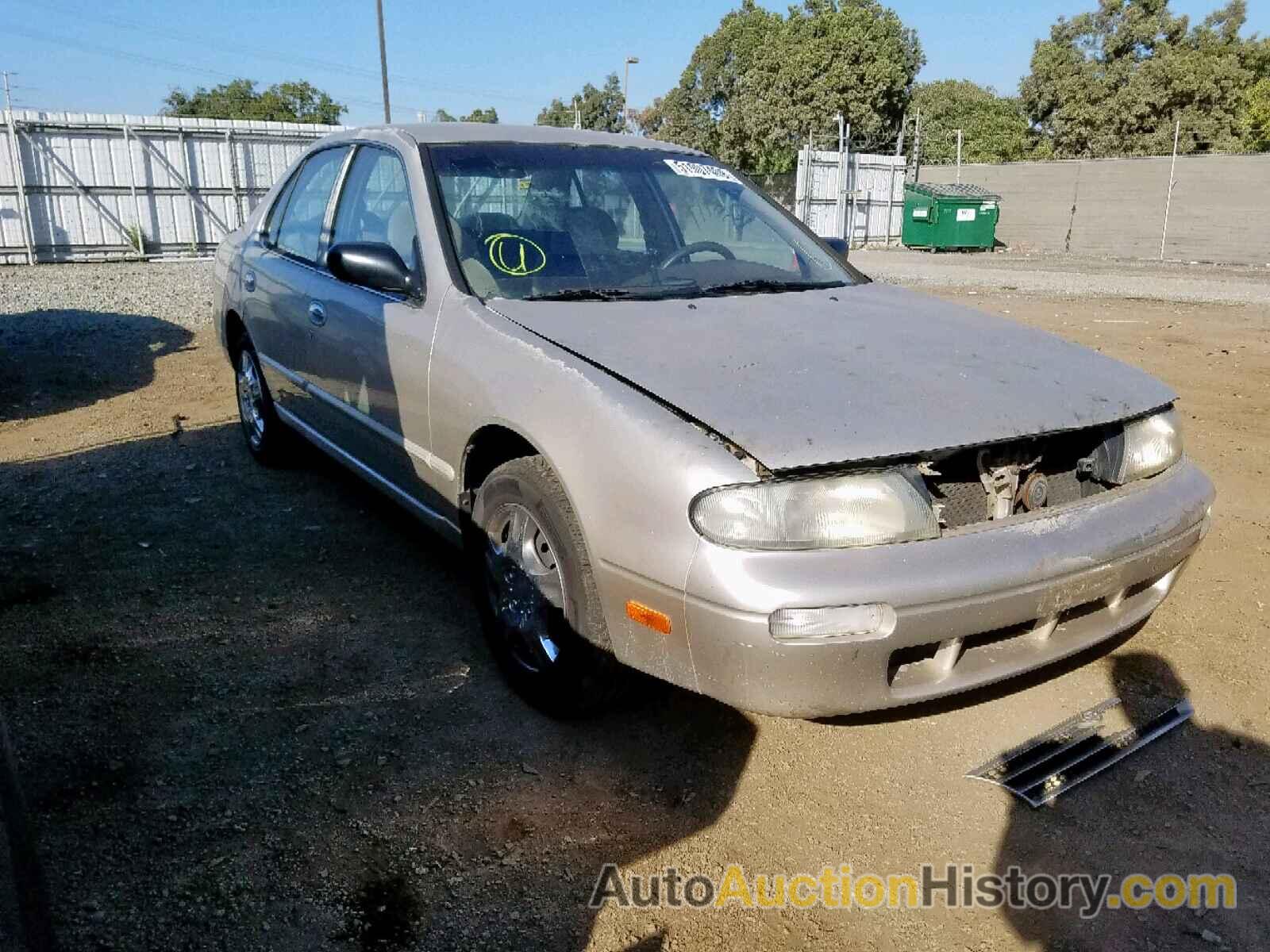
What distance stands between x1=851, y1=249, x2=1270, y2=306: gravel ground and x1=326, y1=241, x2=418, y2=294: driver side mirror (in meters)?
9.36

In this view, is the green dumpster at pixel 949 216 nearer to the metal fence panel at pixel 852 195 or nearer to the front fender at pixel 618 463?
the metal fence panel at pixel 852 195

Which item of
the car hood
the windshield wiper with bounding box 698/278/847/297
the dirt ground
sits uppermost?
the windshield wiper with bounding box 698/278/847/297

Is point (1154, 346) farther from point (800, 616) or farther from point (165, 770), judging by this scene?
point (165, 770)

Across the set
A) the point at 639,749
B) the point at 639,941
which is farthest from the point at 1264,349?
the point at 639,941

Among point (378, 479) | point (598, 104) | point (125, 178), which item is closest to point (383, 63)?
point (125, 178)

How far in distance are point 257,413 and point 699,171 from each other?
8.59ft

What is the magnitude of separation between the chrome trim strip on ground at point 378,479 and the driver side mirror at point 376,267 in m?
0.72

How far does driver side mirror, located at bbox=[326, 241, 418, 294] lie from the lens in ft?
10.3

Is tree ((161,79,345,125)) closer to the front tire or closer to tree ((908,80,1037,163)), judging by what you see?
tree ((908,80,1037,163))

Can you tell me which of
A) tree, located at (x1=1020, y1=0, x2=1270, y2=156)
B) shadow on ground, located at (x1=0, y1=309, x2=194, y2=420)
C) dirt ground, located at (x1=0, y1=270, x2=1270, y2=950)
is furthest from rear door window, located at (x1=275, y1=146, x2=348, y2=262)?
tree, located at (x1=1020, y1=0, x2=1270, y2=156)

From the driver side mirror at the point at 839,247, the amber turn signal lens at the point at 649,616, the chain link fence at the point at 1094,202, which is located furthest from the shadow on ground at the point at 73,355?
the chain link fence at the point at 1094,202

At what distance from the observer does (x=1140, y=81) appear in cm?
3772

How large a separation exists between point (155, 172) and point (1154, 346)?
1569 centimetres

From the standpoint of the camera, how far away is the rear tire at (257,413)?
4.86 metres
